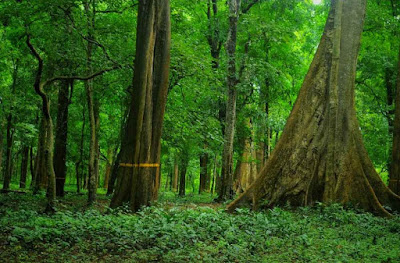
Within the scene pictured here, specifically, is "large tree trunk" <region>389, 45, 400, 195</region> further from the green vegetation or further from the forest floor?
the green vegetation

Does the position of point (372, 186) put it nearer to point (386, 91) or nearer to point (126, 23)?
point (126, 23)

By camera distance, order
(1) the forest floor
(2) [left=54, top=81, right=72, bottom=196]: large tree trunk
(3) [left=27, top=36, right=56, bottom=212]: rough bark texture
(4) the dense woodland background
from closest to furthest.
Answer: (1) the forest floor → (3) [left=27, top=36, right=56, bottom=212]: rough bark texture → (4) the dense woodland background → (2) [left=54, top=81, right=72, bottom=196]: large tree trunk

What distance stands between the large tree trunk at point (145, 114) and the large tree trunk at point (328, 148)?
2162mm

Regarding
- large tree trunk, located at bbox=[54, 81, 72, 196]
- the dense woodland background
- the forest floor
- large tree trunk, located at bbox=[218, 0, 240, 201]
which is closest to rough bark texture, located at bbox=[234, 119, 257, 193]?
the dense woodland background

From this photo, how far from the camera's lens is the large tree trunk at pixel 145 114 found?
29.1 ft

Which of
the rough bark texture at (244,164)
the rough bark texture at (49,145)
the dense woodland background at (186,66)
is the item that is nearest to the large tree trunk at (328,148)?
the dense woodland background at (186,66)

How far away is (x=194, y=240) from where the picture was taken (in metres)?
5.63

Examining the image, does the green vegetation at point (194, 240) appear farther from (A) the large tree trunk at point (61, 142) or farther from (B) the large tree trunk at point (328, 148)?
(A) the large tree trunk at point (61, 142)

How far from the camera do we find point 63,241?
534 cm

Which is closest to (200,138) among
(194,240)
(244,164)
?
(194,240)

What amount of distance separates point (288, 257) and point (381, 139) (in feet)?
56.7

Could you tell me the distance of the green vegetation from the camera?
196 inches

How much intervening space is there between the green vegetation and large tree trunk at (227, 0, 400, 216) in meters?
2.01

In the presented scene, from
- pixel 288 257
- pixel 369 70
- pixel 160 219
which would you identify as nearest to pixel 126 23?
pixel 160 219
